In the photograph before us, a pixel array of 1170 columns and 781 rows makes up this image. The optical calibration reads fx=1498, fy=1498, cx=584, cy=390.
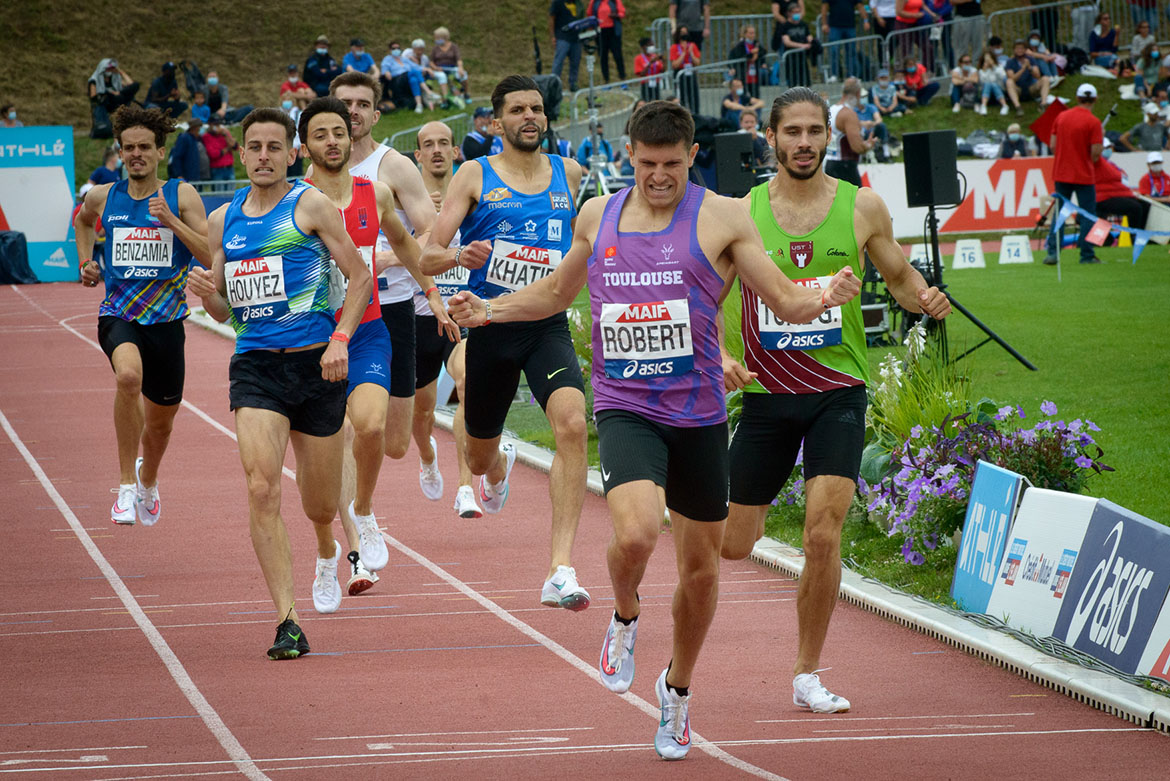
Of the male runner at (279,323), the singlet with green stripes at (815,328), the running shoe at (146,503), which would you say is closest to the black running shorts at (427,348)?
the running shoe at (146,503)

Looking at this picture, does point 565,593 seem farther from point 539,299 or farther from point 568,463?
point 539,299

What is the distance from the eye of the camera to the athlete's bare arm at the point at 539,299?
215 inches

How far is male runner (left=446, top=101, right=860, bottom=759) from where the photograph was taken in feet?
16.5

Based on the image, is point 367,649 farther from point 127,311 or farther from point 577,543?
point 127,311

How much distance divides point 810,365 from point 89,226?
5460mm

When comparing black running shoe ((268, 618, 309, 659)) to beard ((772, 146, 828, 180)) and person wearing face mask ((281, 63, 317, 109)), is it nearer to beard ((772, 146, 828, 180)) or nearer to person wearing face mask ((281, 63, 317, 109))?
beard ((772, 146, 828, 180))

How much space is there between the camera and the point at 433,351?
9562 mm

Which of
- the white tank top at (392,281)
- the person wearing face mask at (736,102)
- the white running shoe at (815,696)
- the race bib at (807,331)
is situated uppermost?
the person wearing face mask at (736,102)

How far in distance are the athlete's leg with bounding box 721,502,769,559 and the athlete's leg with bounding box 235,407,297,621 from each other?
1952 millimetres

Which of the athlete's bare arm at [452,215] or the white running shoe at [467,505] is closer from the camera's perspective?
the athlete's bare arm at [452,215]

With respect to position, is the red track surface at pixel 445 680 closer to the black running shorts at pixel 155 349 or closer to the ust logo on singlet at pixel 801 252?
the black running shorts at pixel 155 349

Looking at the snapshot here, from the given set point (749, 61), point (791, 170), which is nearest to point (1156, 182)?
point (749, 61)

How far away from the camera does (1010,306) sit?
18.0 m

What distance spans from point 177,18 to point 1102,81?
1025 inches
